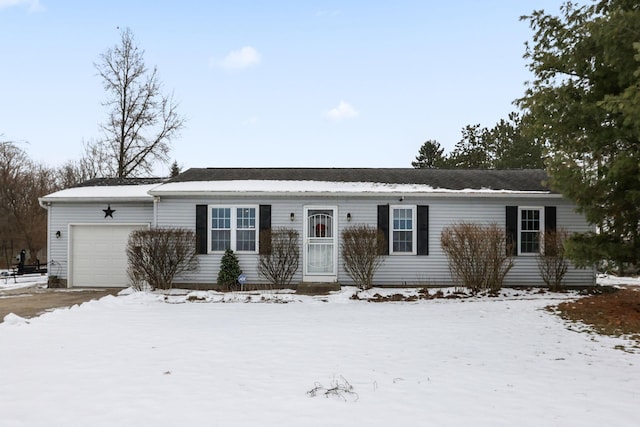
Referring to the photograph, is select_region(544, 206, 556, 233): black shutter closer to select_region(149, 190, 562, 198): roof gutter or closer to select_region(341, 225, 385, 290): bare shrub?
select_region(149, 190, 562, 198): roof gutter

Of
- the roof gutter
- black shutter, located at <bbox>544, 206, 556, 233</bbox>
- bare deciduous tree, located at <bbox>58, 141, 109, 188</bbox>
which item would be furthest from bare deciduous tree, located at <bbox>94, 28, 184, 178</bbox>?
black shutter, located at <bbox>544, 206, 556, 233</bbox>

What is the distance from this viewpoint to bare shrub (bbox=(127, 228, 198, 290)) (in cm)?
1110

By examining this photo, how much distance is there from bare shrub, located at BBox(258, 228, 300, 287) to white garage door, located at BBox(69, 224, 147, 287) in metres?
4.27

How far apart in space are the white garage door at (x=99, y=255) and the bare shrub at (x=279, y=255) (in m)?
4.27

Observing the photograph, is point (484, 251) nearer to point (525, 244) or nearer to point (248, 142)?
point (525, 244)

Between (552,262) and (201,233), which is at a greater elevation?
(201,233)

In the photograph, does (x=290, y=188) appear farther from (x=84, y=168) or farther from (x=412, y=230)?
(x=84, y=168)

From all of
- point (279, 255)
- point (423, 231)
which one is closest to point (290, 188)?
point (279, 255)

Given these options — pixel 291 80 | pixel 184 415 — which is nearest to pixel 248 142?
pixel 291 80

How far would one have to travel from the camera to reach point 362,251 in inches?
447

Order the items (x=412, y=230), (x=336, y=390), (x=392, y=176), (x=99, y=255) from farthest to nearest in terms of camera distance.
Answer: (x=392, y=176)
(x=99, y=255)
(x=412, y=230)
(x=336, y=390)

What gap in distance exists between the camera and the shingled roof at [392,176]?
1260cm

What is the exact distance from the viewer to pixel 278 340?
20.6 feet

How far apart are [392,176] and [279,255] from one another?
449 cm
